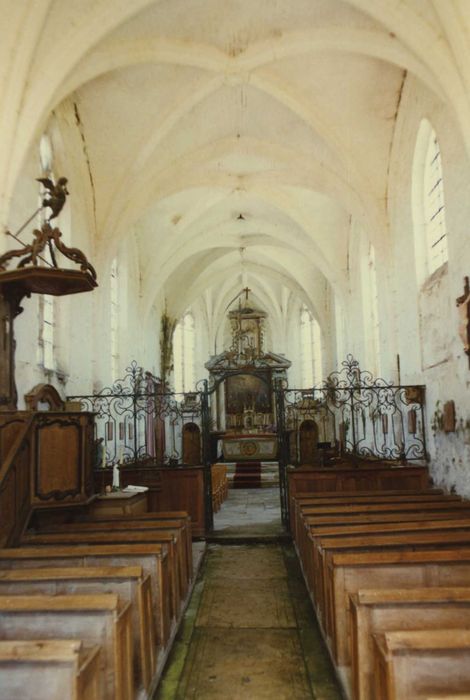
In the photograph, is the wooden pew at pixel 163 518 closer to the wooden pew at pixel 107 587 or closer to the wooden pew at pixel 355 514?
the wooden pew at pixel 355 514

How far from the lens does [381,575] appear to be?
3.74m

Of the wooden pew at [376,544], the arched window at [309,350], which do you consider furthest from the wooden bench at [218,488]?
the arched window at [309,350]

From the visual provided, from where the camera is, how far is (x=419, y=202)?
1000cm

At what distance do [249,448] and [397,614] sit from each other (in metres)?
16.1

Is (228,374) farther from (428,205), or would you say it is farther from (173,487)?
(428,205)

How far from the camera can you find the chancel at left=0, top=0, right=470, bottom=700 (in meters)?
3.54

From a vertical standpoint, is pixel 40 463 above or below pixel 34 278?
below

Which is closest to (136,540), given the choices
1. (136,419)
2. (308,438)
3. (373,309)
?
(136,419)

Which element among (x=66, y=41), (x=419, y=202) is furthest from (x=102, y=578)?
(x=419, y=202)

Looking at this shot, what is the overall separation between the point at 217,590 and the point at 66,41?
7286 mm

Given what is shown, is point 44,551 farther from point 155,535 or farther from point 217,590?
point 217,590

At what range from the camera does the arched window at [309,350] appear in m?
23.8

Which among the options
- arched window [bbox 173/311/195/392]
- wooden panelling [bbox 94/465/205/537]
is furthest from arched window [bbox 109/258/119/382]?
arched window [bbox 173/311/195/392]

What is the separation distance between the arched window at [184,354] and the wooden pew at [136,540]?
18.2m
